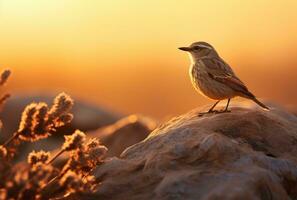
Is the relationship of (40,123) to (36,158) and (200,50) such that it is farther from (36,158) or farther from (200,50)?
(200,50)

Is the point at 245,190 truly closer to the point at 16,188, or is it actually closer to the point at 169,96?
the point at 16,188

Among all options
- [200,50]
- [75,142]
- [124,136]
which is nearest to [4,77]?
[75,142]

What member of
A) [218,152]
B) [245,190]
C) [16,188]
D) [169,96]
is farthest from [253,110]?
[169,96]

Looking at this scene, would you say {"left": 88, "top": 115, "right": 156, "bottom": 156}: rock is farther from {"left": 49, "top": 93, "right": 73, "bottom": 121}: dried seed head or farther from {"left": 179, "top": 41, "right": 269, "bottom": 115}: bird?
{"left": 49, "top": 93, "right": 73, "bottom": 121}: dried seed head

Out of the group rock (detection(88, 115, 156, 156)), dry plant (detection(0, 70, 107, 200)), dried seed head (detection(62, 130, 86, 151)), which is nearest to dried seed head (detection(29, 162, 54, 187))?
dry plant (detection(0, 70, 107, 200))

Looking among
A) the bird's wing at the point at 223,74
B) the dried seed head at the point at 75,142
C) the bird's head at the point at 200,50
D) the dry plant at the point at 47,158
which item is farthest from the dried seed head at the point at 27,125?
the bird's head at the point at 200,50

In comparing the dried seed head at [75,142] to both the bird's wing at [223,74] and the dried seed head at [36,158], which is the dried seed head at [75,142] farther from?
the bird's wing at [223,74]
